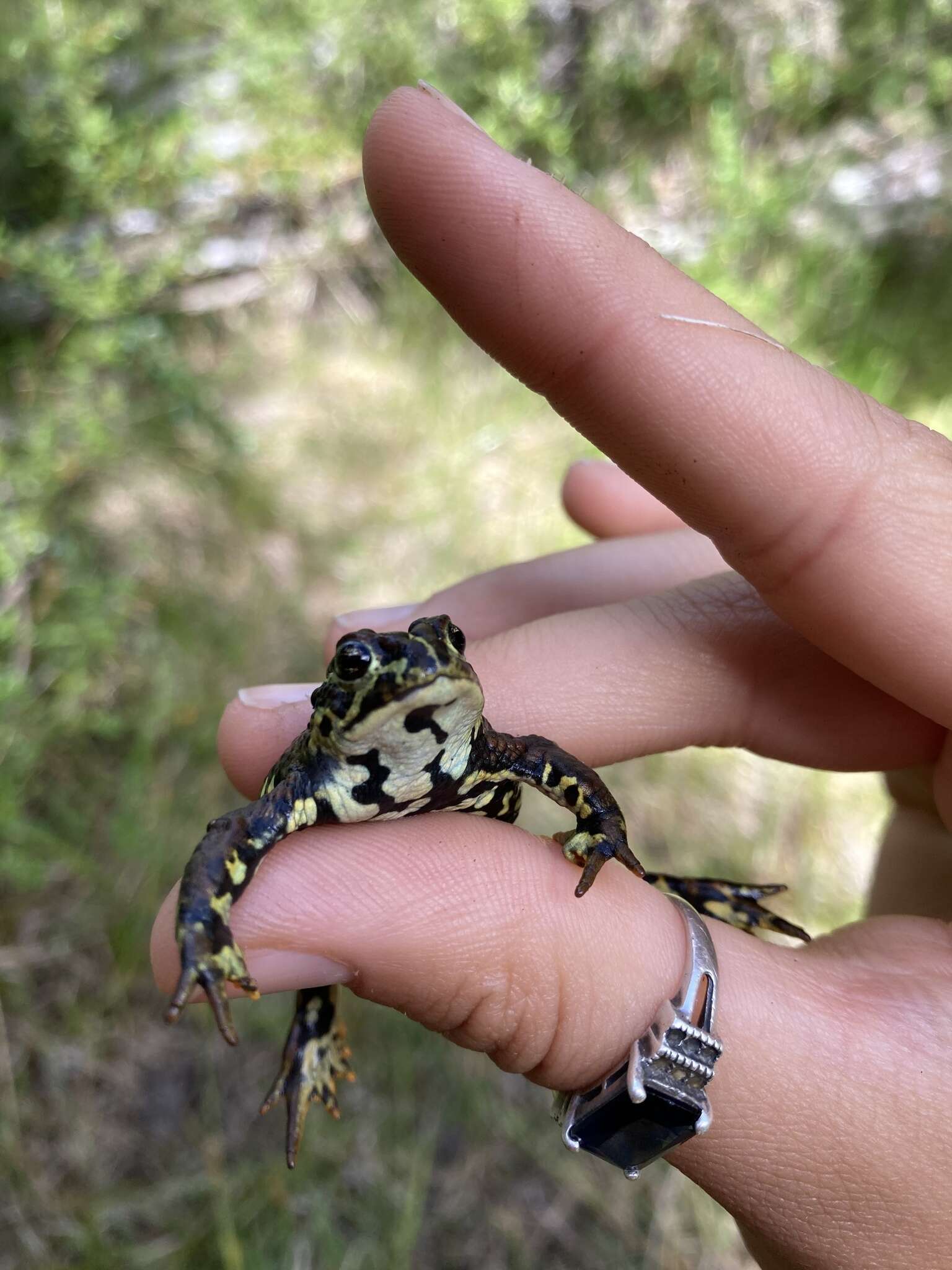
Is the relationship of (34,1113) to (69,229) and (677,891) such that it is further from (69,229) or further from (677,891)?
(69,229)

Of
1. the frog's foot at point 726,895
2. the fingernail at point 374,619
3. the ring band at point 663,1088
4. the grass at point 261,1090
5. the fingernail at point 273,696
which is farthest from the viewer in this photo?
the grass at point 261,1090

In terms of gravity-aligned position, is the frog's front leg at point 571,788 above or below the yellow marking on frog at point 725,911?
above

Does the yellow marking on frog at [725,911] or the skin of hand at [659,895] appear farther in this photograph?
the yellow marking on frog at [725,911]

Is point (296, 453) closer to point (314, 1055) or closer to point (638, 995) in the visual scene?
point (314, 1055)

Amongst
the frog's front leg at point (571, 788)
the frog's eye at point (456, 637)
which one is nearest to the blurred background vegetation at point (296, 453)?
the frog's front leg at point (571, 788)

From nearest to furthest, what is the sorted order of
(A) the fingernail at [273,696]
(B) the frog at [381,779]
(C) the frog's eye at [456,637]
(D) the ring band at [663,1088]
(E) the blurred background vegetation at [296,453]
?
(D) the ring band at [663,1088] < (B) the frog at [381,779] < (C) the frog's eye at [456,637] < (A) the fingernail at [273,696] < (E) the blurred background vegetation at [296,453]

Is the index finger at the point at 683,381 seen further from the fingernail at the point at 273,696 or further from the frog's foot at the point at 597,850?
the fingernail at the point at 273,696

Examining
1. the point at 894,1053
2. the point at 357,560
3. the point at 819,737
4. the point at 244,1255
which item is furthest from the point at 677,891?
the point at 357,560
